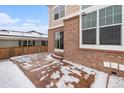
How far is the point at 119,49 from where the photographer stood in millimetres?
4906

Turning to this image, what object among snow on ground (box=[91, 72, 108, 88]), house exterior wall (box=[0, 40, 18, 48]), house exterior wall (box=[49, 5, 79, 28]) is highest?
house exterior wall (box=[49, 5, 79, 28])

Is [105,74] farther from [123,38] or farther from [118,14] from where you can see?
[118,14]

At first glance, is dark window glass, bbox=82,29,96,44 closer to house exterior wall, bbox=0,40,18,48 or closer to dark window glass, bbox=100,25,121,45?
dark window glass, bbox=100,25,121,45

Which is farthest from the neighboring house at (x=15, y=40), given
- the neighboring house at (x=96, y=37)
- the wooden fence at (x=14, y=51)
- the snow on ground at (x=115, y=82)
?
the snow on ground at (x=115, y=82)

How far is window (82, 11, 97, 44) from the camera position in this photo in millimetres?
6160

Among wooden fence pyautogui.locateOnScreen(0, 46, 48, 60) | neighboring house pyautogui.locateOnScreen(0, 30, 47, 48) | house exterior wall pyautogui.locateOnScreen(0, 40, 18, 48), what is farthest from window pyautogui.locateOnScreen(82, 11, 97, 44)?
house exterior wall pyautogui.locateOnScreen(0, 40, 18, 48)

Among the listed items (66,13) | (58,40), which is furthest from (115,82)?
(58,40)

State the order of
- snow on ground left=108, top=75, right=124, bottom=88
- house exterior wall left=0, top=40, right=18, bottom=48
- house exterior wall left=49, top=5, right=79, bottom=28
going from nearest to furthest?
snow on ground left=108, top=75, right=124, bottom=88, house exterior wall left=49, top=5, right=79, bottom=28, house exterior wall left=0, top=40, right=18, bottom=48

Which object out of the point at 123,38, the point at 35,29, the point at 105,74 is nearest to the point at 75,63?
the point at 105,74

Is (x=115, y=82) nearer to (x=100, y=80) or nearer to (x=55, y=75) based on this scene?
(x=100, y=80)

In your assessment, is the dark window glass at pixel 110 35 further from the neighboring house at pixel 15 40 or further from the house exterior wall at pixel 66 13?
the neighboring house at pixel 15 40

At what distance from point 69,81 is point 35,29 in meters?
22.1

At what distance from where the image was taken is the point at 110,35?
532 cm

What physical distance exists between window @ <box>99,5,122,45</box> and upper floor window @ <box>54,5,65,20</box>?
4645 mm
